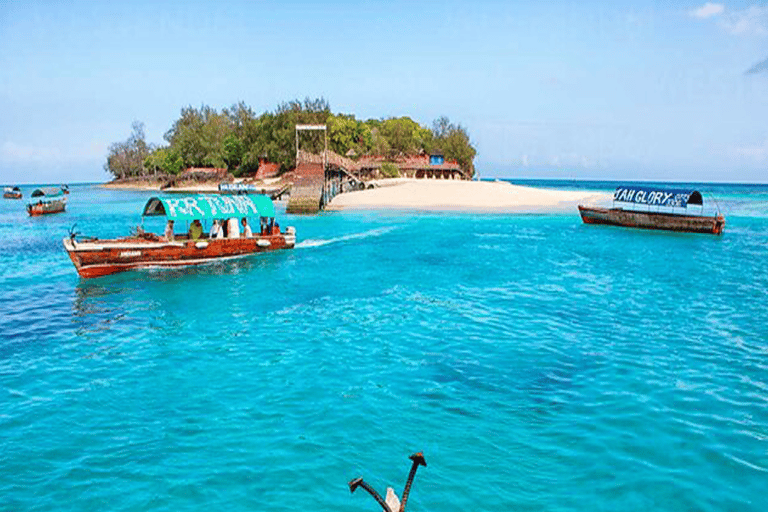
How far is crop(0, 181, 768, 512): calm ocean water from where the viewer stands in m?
8.60

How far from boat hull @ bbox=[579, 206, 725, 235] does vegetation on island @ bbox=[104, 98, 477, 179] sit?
5512cm

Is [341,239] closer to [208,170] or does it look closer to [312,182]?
[312,182]

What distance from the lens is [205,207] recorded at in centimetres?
2833

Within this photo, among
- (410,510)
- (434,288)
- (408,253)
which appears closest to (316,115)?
(408,253)

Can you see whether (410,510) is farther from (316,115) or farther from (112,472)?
(316,115)

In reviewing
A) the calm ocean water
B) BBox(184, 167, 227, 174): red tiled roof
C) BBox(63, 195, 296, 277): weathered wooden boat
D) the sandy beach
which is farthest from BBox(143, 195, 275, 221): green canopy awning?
BBox(184, 167, 227, 174): red tiled roof

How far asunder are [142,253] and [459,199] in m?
51.8

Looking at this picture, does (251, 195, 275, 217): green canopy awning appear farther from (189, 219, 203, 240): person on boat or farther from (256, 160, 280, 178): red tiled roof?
(256, 160, 280, 178): red tiled roof

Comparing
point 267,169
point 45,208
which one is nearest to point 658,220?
point 45,208

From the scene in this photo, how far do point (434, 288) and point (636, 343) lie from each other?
9.44 meters

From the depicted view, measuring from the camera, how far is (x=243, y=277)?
2623 centimetres

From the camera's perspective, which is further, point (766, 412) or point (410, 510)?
point (766, 412)

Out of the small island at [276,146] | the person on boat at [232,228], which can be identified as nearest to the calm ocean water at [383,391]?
the person on boat at [232,228]

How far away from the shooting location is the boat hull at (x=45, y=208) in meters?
63.4
